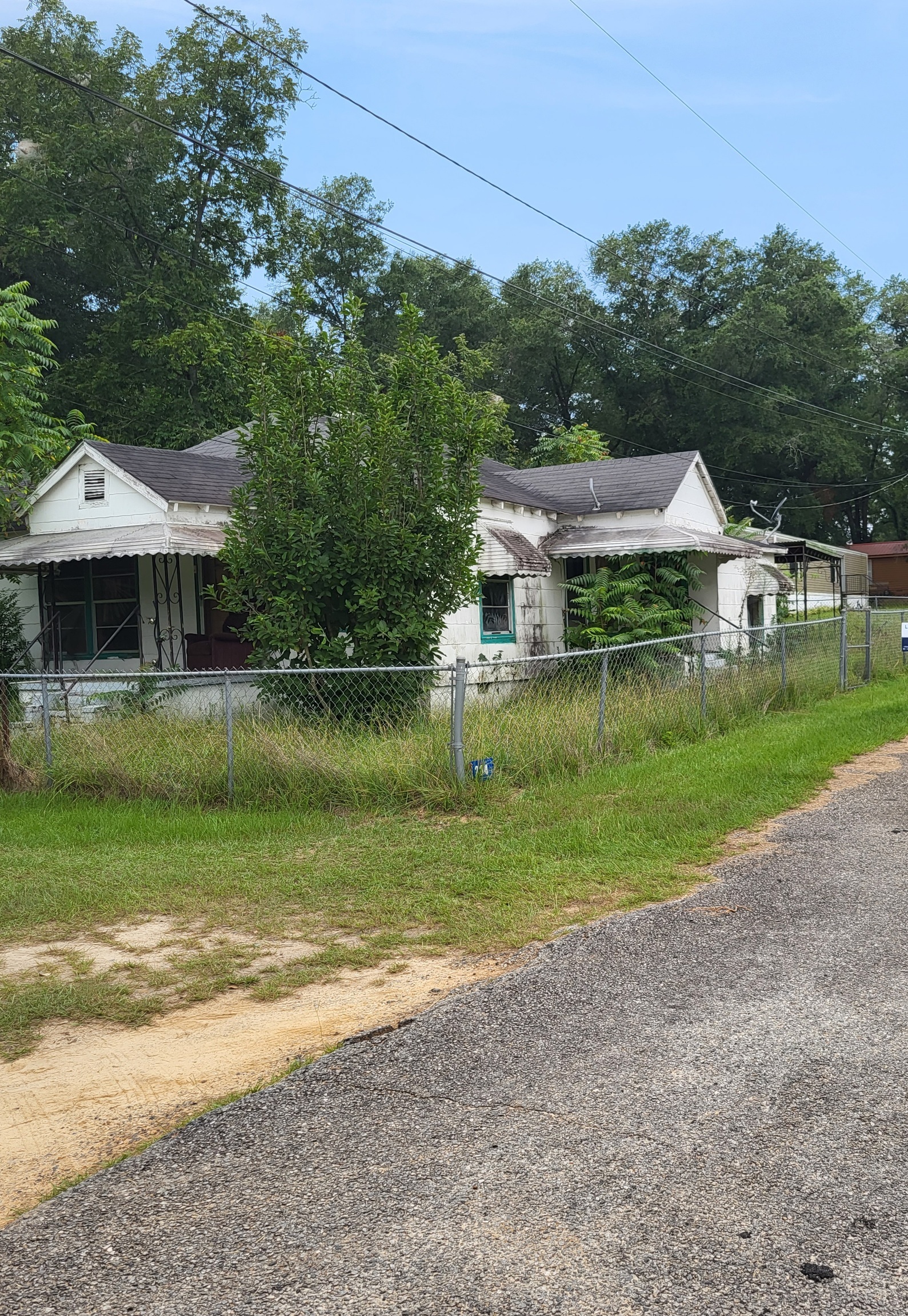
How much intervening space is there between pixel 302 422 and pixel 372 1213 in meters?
10.7

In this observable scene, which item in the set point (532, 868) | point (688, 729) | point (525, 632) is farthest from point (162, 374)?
point (532, 868)

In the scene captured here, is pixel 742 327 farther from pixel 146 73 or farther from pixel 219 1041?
pixel 219 1041

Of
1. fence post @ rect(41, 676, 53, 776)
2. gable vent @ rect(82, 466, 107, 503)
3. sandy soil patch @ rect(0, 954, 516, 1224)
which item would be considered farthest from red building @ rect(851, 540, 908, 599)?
sandy soil patch @ rect(0, 954, 516, 1224)

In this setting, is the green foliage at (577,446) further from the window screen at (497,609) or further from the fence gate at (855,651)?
the fence gate at (855,651)

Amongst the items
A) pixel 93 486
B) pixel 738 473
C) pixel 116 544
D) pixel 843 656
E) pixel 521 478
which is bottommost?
pixel 843 656

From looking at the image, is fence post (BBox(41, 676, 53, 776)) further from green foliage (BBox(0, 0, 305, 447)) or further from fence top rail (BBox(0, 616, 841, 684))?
green foliage (BBox(0, 0, 305, 447))

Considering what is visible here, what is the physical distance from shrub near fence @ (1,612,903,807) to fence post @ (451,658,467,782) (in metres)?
0.01

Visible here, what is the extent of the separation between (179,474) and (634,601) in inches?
324

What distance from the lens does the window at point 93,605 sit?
701 inches

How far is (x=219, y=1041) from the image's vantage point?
4773 mm

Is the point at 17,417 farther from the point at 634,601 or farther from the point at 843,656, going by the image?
the point at 843,656

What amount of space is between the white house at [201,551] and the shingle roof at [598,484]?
51mm

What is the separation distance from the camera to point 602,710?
1087 centimetres

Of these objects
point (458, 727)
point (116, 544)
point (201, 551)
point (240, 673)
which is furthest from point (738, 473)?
point (240, 673)
